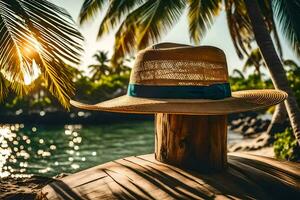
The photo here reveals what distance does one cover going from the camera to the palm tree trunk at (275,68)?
5.62 m

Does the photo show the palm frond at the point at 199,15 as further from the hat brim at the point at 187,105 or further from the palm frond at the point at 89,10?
the hat brim at the point at 187,105

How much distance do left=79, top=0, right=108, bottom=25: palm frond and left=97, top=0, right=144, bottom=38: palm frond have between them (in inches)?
11.0

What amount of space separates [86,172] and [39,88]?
36141 millimetres

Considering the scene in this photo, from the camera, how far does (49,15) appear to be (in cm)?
374

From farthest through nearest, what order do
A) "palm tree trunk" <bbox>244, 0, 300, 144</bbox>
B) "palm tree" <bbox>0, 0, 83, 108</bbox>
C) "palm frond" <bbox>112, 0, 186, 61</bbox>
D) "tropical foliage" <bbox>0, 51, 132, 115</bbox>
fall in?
"tropical foliage" <bbox>0, 51, 132, 115</bbox>
"palm frond" <bbox>112, 0, 186, 61</bbox>
"palm tree trunk" <bbox>244, 0, 300, 144</bbox>
"palm tree" <bbox>0, 0, 83, 108</bbox>

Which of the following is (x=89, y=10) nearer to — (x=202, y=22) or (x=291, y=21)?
(x=202, y=22)

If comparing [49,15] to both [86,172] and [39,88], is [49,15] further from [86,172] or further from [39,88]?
[39,88]

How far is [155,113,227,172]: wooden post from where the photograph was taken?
7.66 feet

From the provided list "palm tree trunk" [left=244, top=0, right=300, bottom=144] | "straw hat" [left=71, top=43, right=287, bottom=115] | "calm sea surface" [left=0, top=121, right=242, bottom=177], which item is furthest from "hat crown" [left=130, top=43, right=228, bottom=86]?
"calm sea surface" [left=0, top=121, right=242, bottom=177]

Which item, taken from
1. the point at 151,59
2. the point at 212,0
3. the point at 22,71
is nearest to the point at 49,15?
the point at 22,71

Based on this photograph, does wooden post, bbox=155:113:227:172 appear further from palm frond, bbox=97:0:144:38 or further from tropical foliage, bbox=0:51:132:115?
tropical foliage, bbox=0:51:132:115

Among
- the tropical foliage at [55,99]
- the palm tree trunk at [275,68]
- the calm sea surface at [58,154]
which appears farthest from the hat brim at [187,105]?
the tropical foliage at [55,99]

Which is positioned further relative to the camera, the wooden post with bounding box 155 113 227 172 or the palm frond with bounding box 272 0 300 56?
the palm frond with bounding box 272 0 300 56

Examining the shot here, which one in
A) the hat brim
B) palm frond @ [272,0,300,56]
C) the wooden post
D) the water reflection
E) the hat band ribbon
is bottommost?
the water reflection
